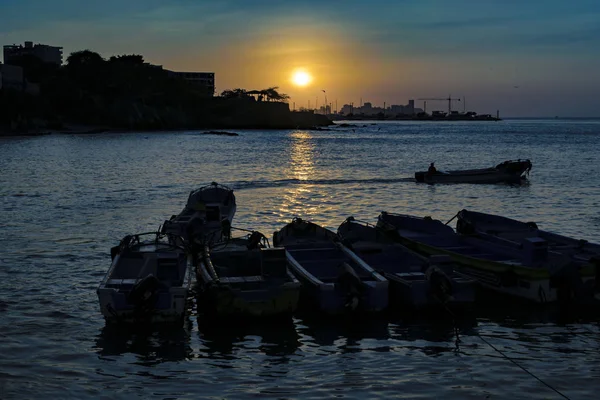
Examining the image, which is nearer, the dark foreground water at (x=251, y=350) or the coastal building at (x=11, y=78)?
the dark foreground water at (x=251, y=350)

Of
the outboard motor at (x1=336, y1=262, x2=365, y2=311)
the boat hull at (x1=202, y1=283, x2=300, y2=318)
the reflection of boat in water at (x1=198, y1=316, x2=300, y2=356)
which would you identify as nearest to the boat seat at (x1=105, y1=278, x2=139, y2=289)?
the reflection of boat in water at (x1=198, y1=316, x2=300, y2=356)

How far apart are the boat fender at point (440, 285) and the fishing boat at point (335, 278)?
105 centimetres

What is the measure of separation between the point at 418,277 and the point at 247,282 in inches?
155

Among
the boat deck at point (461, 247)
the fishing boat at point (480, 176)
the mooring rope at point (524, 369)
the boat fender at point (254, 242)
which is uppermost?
the fishing boat at point (480, 176)

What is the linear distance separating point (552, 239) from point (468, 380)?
879 cm

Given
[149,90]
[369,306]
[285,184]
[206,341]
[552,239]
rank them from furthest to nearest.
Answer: [149,90]
[285,184]
[552,239]
[369,306]
[206,341]

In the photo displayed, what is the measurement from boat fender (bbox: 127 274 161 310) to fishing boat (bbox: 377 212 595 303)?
8.05m

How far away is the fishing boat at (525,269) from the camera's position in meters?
15.3

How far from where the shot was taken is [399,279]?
1523cm

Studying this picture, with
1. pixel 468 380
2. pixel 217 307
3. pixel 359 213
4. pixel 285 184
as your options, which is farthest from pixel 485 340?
pixel 285 184

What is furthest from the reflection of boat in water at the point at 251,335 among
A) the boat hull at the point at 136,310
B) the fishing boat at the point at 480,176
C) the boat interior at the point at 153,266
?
the fishing boat at the point at 480,176

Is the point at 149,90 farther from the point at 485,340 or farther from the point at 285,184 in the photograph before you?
the point at 485,340

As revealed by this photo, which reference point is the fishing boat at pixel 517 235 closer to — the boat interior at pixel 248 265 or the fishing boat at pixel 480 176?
the boat interior at pixel 248 265

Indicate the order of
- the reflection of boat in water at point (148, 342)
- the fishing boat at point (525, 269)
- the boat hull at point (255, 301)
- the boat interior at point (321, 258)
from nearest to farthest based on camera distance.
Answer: the reflection of boat in water at point (148, 342) → the boat hull at point (255, 301) → the fishing boat at point (525, 269) → the boat interior at point (321, 258)
